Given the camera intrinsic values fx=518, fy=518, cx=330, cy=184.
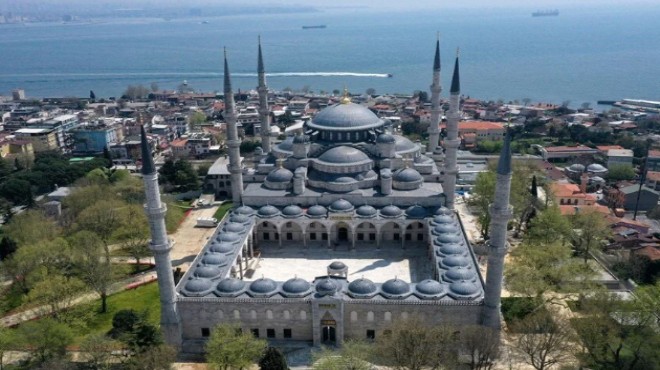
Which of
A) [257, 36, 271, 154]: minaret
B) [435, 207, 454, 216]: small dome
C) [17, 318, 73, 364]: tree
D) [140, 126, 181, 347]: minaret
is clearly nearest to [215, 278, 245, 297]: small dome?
[140, 126, 181, 347]: minaret

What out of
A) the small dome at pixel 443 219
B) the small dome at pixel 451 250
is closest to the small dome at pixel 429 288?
the small dome at pixel 451 250

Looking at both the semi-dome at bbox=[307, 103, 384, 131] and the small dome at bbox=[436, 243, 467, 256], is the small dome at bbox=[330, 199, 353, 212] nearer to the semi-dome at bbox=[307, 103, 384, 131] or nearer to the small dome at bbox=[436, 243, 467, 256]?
the small dome at bbox=[436, 243, 467, 256]

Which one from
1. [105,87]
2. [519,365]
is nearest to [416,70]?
[105,87]

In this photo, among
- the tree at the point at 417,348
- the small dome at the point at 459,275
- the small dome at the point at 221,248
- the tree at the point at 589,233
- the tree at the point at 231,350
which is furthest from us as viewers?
the tree at the point at 589,233

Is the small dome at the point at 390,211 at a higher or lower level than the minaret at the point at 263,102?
lower

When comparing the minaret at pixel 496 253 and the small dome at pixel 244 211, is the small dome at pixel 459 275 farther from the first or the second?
the small dome at pixel 244 211

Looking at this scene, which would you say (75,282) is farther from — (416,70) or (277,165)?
(416,70)
